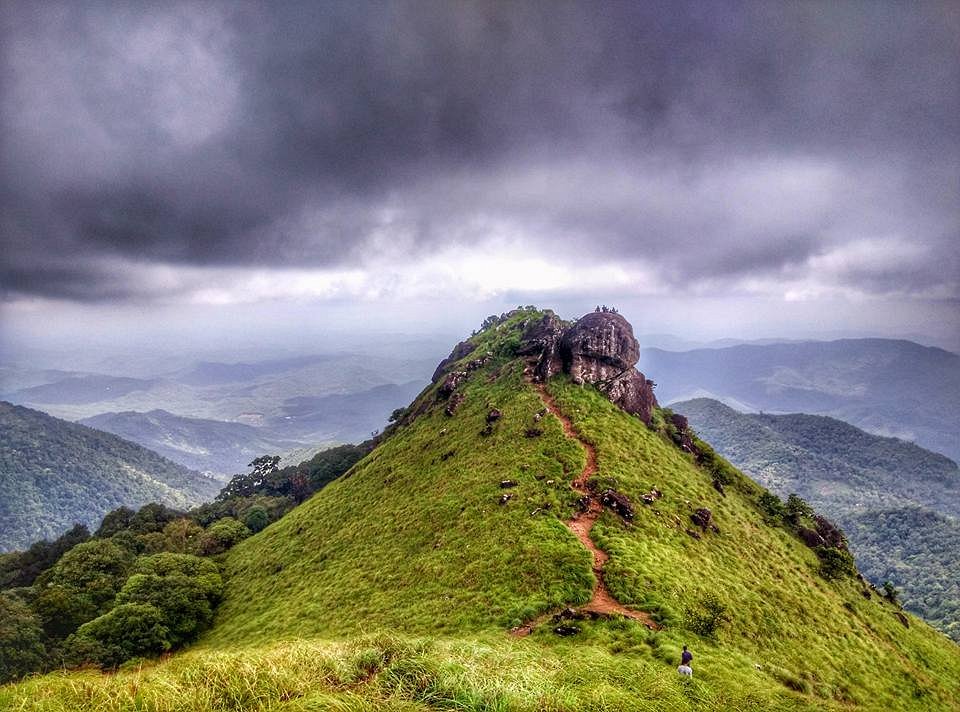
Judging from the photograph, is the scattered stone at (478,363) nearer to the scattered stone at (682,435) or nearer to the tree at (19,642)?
the scattered stone at (682,435)

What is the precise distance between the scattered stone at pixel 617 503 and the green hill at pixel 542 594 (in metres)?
0.17

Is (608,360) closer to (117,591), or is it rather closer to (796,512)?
(796,512)

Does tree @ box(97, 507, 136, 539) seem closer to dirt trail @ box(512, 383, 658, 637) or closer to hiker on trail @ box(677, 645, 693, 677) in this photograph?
dirt trail @ box(512, 383, 658, 637)

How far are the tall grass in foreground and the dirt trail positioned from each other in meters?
11.2

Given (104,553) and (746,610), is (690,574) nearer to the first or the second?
(746,610)

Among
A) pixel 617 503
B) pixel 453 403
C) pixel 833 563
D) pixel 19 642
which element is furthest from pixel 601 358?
pixel 19 642

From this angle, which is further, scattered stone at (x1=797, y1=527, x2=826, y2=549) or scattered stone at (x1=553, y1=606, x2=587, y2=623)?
scattered stone at (x1=797, y1=527, x2=826, y2=549)

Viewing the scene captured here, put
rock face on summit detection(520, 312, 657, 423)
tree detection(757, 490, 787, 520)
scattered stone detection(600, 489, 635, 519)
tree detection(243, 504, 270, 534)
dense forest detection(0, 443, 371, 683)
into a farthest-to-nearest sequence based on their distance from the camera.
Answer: tree detection(243, 504, 270, 534) → rock face on summit detection(520, 312, 657, 423) → tree detection(757, 490, 787, 520) → dense forest detection(0, 443, 371, 683) → scattered stone detection(600, 489, 635, 519)

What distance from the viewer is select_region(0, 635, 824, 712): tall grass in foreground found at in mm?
7902

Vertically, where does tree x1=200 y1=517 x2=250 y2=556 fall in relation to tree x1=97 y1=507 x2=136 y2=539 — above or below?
above

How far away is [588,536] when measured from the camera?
2988 centimetres

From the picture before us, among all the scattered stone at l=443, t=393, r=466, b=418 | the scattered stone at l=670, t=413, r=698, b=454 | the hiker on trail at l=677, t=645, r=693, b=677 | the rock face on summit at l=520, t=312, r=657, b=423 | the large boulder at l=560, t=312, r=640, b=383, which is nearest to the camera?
the hiker on trail at l=677, t=645, r=693, b=677

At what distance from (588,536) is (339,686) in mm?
23437

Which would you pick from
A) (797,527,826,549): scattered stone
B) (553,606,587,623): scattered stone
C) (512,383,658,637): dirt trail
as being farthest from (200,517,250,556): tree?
(797,527,826,549): scattered stone
